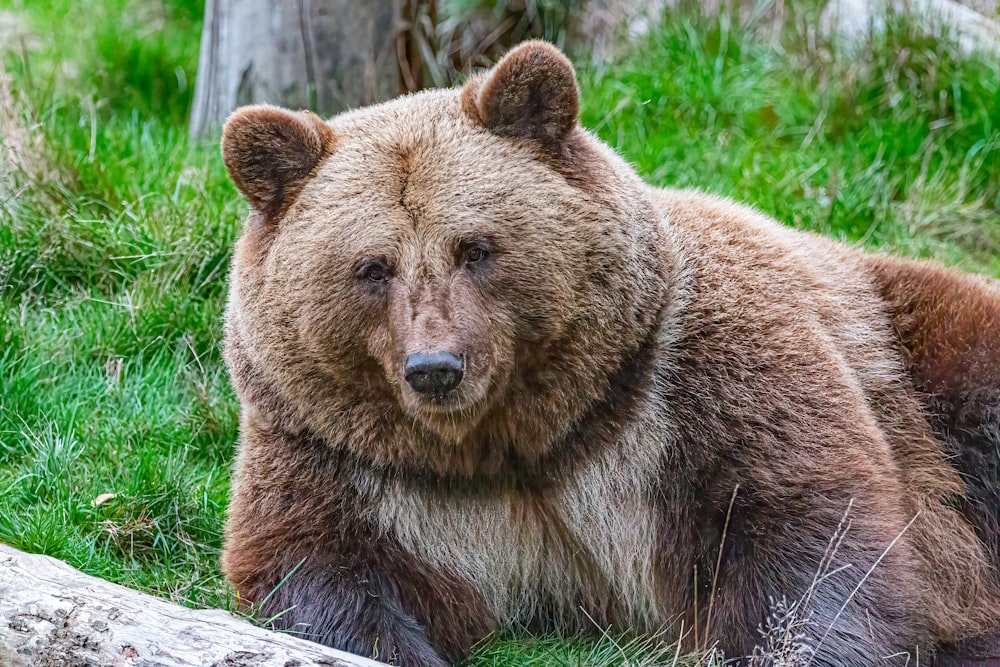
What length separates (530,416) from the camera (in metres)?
4.71

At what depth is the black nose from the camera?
4156 mm

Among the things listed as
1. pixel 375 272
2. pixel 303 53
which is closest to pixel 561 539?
pixel 375 272

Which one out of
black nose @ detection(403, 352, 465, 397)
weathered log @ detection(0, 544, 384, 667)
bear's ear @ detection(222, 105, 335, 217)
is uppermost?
bear's ear @ detection(222, 105, 335, 217)

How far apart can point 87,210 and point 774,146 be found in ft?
14.4

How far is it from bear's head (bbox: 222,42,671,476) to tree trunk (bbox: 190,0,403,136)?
3553 mm

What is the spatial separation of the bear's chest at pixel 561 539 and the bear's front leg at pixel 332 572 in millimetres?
101

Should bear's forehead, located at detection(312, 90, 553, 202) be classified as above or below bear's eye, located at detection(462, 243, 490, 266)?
above

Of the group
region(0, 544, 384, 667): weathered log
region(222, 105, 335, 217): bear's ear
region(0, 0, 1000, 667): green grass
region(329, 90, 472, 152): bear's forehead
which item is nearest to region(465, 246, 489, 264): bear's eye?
region(329, 90, 472, 152): bear's forehead

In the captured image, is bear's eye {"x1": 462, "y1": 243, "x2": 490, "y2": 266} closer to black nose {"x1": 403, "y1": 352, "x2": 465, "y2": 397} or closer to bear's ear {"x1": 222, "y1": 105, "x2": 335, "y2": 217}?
black nose {"x1": 403, "y1": 352, "x2": 465, "y2": 397}

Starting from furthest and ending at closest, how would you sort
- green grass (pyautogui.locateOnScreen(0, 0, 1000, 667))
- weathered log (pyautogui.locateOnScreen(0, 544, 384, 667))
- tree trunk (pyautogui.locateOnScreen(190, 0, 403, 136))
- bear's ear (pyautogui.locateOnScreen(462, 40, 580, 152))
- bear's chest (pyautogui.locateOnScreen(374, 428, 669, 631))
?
tree trunk (pyautogui.locateOnScreen(190, 0, 403, 136)), green grass (pyautogui.locateOnScreen(0, 0, 1000, 667)), bear's chest (pyautogui.locateOnScreen(374, 428, 669, 631)), bear's ear (pyautogui.locateOnScreen(462, 40, 580, 152)), weathered log (pyautogui.locateOnScreen(0, 544, 384, 667))

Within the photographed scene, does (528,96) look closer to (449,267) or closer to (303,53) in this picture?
(449,267)

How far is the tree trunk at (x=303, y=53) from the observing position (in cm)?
828

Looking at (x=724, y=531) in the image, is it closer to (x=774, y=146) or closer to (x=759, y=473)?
(x=759, y=473)

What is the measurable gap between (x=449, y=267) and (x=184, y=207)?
11.1ft
